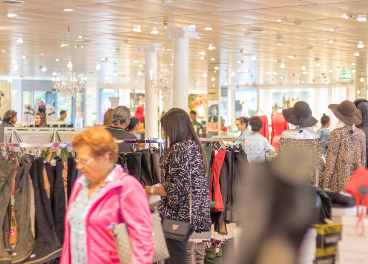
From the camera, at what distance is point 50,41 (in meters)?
14.1

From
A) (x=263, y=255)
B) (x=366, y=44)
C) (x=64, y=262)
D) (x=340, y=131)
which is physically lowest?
(x=64, y=262)

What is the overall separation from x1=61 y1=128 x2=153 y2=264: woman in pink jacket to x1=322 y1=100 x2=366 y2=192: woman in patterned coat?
3.75 metres

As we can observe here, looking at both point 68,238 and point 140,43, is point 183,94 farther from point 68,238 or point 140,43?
point 68,238

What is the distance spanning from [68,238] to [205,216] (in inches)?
56.7

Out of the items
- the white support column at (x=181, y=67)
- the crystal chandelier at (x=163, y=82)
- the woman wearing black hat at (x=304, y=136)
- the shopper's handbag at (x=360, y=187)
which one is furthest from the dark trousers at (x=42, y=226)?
the crystal chandelier at (x=163, y=82)

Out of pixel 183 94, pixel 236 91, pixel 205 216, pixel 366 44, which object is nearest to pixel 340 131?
pixel 205 216

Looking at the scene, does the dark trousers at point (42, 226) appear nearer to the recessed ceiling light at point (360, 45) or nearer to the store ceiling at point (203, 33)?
the store ceiling at point (203, 33)

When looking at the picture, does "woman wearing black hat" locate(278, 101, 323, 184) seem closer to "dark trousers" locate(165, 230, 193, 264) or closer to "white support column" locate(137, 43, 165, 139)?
"dark trousers" locate(165, 230, 193, 264)

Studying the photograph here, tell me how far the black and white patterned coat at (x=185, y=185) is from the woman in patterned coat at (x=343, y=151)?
8.04 ft

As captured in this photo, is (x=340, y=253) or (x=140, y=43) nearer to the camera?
(x=340, y=253)

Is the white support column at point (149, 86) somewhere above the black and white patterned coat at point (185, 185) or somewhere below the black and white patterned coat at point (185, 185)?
above

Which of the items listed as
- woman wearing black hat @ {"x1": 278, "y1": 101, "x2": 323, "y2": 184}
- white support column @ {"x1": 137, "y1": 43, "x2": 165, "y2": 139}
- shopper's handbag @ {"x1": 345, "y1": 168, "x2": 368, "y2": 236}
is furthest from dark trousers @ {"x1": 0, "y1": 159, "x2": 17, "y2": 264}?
white support column @ {"x1": 137, "y1": 43, "x2": 165, "y2": 139}

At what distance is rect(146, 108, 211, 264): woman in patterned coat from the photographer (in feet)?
12.6

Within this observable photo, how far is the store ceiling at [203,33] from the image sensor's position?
380 inches
